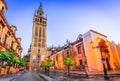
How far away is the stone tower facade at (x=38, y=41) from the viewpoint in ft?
211

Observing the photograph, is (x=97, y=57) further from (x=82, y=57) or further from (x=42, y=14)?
(x=42, y=14)

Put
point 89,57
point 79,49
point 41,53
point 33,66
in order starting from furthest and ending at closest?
point 41,53, point 33,66, point 79,49, point 89,57

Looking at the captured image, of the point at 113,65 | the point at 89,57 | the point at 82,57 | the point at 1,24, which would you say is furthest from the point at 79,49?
the point at 1,24

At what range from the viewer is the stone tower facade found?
6425 cm

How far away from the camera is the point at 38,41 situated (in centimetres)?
7056

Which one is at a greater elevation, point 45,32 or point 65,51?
point 45,32

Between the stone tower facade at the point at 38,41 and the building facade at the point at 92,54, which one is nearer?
the building facade at the point at 92,54

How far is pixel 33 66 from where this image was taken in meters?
63.2

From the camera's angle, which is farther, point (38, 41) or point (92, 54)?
point (38, 41)

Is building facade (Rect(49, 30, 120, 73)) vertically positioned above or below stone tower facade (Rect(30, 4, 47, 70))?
below

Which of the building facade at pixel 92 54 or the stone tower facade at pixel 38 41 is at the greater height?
the stone tower facade at pixel 38 41

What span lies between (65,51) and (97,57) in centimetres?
1386

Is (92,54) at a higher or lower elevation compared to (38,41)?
lower

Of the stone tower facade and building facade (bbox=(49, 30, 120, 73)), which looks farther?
the stone tower facade
